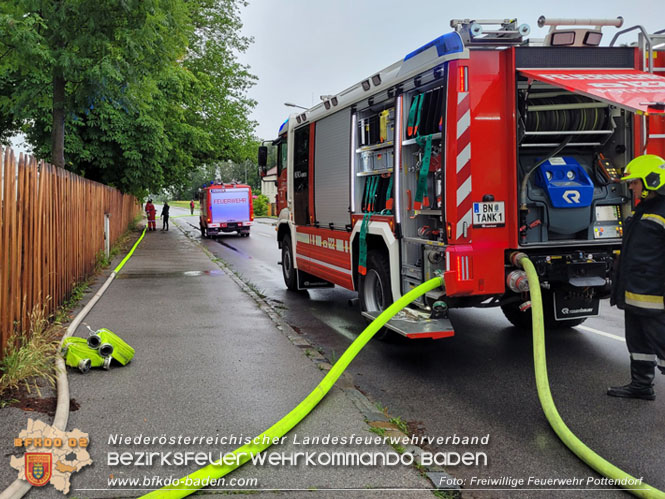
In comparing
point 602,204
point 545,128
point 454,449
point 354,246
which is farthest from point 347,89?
point 454,449

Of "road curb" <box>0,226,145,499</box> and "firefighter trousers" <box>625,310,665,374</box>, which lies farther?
"firefighter trousers" <box>625,310,665,374</box>

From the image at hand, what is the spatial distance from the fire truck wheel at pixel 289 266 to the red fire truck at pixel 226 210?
2074 cm

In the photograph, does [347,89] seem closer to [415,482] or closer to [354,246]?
[354,246]

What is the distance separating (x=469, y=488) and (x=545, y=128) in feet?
11.6

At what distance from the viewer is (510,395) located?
5.35 metres

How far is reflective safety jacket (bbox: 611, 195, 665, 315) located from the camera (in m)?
4.77

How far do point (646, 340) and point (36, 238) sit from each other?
20.1 feet

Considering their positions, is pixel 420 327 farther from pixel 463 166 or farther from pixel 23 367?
pixel 23 367

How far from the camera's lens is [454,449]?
421 cm

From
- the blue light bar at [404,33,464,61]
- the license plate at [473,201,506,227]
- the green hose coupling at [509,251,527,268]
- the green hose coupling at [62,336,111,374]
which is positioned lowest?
the green hose coupling at [62,336,111,374]

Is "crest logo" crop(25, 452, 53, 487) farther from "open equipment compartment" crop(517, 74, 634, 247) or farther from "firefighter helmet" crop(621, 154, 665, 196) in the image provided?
"firefighter helmet" crop(621, 154, 665, 196)

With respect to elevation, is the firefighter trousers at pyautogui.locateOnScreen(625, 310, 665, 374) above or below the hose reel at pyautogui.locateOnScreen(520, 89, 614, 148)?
below

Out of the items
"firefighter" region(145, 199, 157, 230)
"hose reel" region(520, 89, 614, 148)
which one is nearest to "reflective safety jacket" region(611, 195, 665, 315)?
"hose reel" region(520, 89, 614, 148)

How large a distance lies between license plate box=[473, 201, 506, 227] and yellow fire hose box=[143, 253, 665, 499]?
36cm
